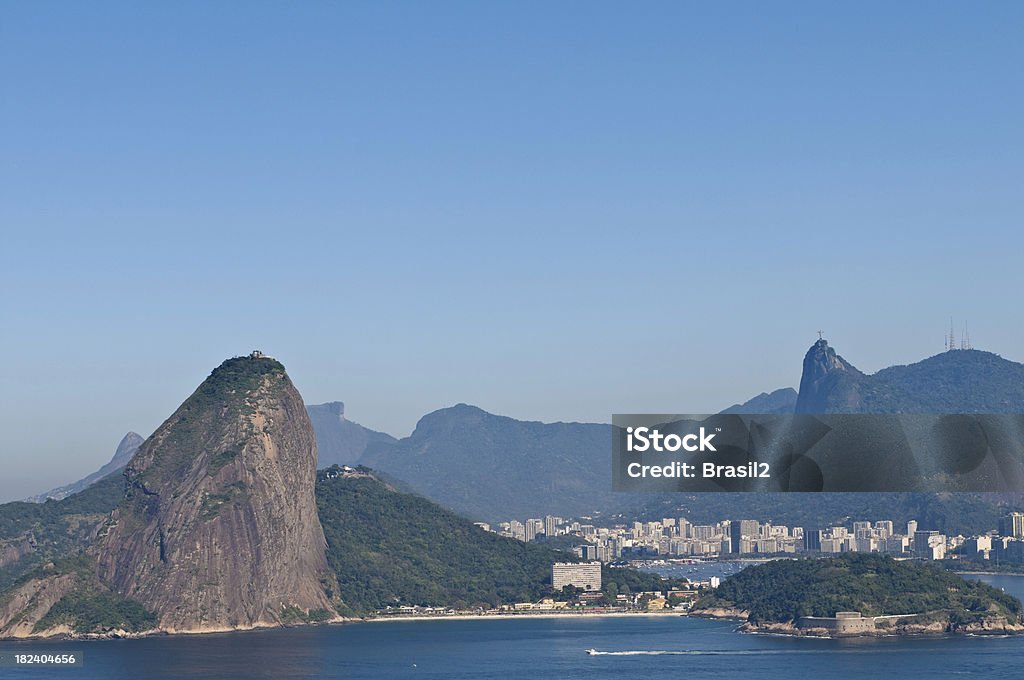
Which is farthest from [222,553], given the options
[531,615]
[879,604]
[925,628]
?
[925,628]

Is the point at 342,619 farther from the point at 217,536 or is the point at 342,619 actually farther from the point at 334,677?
the point at 334,677

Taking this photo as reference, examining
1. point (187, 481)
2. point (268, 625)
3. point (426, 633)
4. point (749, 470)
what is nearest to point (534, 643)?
point (426, 633)

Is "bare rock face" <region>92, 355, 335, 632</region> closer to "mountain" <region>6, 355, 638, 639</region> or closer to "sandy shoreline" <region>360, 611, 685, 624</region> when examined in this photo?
"mountain" <region>6, 355, 638, 639</region>

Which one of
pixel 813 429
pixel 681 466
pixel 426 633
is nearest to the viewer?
pixel 681 466

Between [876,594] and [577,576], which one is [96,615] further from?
[876,594]

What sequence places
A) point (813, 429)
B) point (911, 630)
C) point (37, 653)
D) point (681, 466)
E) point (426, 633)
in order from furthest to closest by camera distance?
point (426, 633), point (911, 630), point (37, 653), point (813, 429), point (681, 466)

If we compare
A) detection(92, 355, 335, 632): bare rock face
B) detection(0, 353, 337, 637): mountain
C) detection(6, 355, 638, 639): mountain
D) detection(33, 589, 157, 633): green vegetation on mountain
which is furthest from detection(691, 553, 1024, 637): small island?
detection(33, 589, 157, 633): green vegetation on mountain

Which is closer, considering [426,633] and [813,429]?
[813,429]

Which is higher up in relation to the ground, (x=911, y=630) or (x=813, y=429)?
(x=813, y=429)
